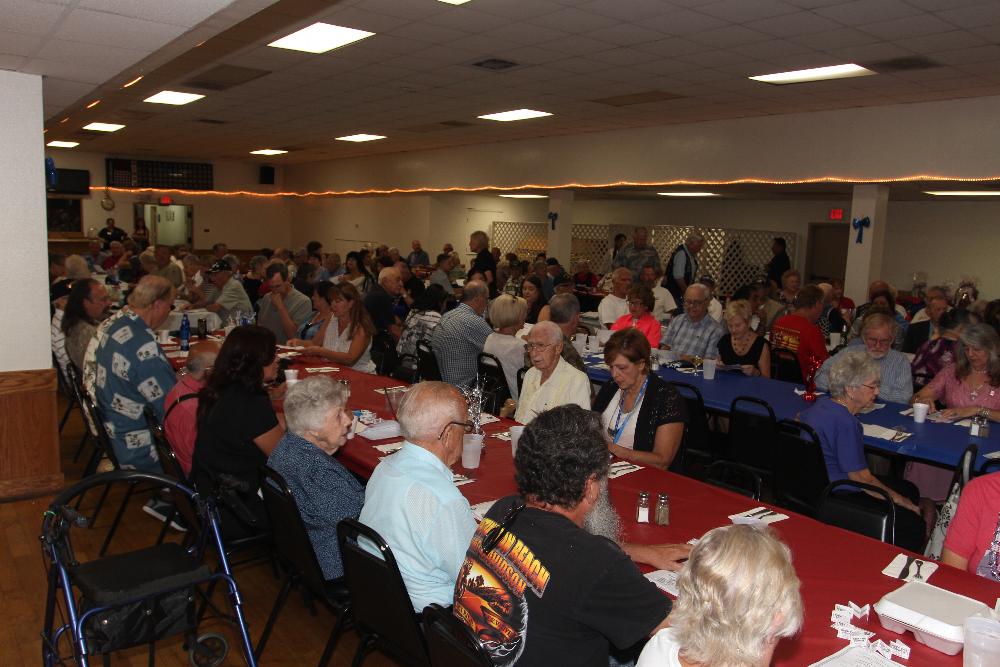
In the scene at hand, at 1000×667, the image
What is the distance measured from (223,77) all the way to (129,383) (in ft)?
16.2

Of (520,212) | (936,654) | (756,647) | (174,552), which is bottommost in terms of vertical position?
(174,552)

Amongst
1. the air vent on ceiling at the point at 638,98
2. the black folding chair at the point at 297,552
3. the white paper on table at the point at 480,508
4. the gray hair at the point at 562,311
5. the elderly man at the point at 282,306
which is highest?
the air vent on ceiling at the point at 638,98

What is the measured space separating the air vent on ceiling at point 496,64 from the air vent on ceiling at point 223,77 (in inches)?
89.8

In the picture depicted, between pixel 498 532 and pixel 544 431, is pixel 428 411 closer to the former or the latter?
pixel 544 431

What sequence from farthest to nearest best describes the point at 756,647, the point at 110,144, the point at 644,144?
the point at 110,144, the point at 644,144, the point at 756,647

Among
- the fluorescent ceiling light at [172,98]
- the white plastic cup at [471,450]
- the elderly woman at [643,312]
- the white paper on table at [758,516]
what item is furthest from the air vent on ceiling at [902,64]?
the fluorescent ceiling light at [172,98]

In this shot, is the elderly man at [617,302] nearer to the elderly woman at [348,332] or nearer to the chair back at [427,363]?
the chair back at [427,363]

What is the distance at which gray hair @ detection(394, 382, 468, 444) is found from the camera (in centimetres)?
248

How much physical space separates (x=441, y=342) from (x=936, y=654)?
4.21 meters

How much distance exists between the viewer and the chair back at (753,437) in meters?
4.21

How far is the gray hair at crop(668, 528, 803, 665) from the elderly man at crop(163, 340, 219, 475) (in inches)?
103

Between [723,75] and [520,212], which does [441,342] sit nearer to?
[723,75]

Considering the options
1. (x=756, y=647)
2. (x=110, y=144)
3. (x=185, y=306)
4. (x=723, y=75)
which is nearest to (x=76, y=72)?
(x=185, y=306)

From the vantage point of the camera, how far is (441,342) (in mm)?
5770
